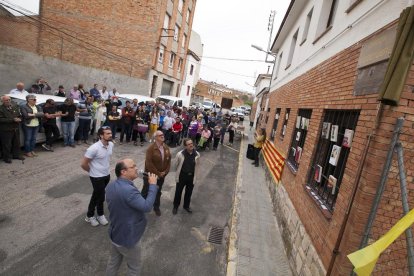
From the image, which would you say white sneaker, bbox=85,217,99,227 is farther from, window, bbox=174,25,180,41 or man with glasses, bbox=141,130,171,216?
window, bbox=174,25,180,41

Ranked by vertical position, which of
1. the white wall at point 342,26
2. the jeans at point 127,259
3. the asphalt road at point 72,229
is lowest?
the asphalt road at point 72,229

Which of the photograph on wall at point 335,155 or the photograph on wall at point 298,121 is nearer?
the photograph on wall at point 335,155

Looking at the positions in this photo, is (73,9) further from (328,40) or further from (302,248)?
(302,248)

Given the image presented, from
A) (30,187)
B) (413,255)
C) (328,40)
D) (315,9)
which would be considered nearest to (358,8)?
(328,40)

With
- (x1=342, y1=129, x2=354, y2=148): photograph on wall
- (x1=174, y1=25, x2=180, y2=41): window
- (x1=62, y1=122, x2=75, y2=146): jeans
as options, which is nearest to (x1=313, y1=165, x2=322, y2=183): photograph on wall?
(x1=342, y1=129, x2=354, y2=148): photograph on wall

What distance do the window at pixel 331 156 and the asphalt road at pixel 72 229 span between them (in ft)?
6.72

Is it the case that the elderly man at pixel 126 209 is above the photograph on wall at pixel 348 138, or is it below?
below

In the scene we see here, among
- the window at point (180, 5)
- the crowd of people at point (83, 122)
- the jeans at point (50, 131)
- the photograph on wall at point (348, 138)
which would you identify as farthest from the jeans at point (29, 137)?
the window at point (180, 5)

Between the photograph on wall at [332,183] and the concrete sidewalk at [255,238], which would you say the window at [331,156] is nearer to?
the photograph on wall at [332,183]

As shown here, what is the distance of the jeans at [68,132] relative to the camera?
384 inches

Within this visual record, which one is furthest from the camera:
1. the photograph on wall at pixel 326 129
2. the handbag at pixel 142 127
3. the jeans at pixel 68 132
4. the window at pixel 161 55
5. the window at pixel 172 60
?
the window at pixel 172 60

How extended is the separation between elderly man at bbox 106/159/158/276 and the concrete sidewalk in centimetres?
191

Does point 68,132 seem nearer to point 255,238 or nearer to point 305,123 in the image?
point 255,238

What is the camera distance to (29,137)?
811 centimetres
